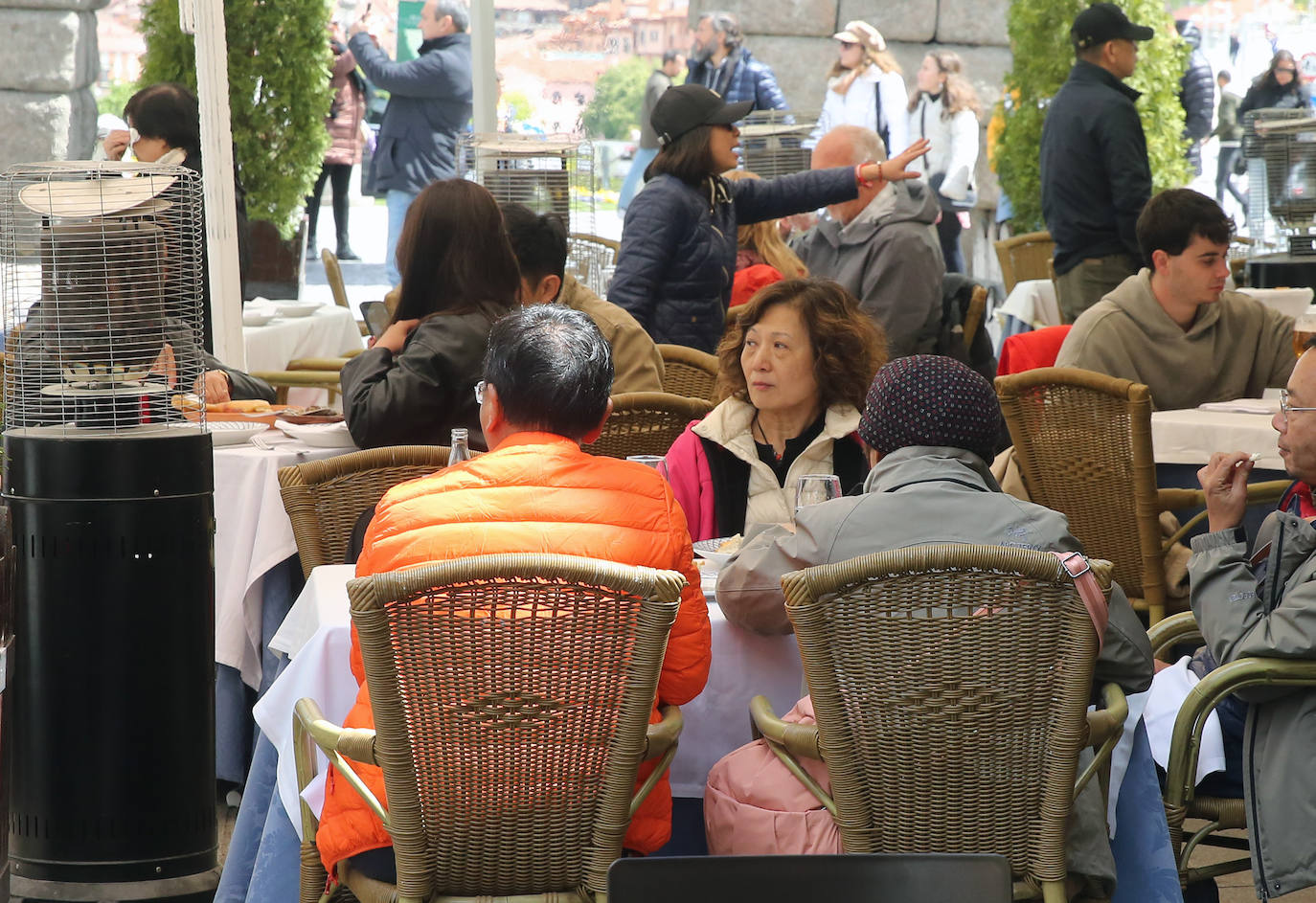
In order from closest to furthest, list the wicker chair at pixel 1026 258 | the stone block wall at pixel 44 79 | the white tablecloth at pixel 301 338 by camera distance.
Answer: the white tablecloth at pixel 301 338 → the wicker chair at pixel 1026 258 → the stone block wall at pixel 44 79

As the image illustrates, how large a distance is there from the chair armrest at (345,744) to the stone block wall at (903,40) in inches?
374

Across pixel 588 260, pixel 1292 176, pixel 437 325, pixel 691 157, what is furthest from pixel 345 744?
pixel 1292 176

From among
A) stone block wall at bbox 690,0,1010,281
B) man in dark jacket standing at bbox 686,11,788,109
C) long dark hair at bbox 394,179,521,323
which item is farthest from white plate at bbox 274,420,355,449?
stone block wall at bbox 690,0,1010,281

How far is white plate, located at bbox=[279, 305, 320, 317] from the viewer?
284 inches

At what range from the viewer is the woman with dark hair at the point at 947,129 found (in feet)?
33.8

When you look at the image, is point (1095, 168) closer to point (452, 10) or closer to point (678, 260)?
point (678, 260)

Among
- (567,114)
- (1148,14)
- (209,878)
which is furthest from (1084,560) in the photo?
(567,114)

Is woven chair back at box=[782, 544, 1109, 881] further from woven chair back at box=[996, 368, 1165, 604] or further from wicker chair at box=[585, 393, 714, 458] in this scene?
woven chair back at box=[996, 368, 1165, 604]

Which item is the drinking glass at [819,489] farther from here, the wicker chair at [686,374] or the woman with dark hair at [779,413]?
the wicker chair at [686,374]

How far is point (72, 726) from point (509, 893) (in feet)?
3.85

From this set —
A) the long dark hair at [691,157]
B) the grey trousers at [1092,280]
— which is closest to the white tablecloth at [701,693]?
the long dark hair at [691,157]

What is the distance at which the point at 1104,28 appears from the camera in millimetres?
6633

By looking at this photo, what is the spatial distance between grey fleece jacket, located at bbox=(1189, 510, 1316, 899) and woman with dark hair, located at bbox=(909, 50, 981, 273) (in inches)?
297

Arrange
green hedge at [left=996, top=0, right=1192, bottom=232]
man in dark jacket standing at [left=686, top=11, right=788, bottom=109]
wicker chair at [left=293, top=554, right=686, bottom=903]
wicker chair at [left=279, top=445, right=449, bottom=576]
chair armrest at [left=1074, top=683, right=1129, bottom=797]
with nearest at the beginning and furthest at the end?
1. wicker chair at [left=293, top=554, right=686, bottom=903]
2. chair armrest at [left=1074, top=683, right=1129, bottom=797]
3. wicker chair at [left=279, top=445, right=449, bottom=576]
4. man in dark jacket standing at [left=686, top=11, right=788, bottom=109]
5. green hedge at [left=996, top=0, right=1192, bottom=232]
